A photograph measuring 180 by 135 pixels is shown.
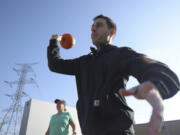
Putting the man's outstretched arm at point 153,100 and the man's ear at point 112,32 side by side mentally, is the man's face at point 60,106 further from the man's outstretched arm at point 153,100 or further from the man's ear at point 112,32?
the man's outstretched arm at point 153,100

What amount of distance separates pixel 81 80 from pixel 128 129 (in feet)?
1.87

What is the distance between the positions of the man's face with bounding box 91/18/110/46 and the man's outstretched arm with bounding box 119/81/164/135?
0.99 metres

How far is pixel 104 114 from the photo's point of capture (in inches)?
Answer: 45.2

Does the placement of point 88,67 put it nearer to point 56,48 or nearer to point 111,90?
point 111,90

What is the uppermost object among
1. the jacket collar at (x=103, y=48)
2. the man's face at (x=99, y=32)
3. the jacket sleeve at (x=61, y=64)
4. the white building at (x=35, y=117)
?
the man's face at (x=99, y=32)

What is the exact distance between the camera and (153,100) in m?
Result: 0.59

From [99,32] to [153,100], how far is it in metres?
1.07

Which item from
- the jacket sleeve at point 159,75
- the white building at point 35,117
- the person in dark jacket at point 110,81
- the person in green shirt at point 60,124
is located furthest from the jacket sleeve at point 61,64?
the white building at point 35,117

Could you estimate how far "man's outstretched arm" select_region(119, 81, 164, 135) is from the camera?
572 mm

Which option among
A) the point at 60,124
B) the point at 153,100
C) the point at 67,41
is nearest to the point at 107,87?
the point at 153,100

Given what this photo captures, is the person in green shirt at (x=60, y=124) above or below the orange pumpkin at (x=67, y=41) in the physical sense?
below

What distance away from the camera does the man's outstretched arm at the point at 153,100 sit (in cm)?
57

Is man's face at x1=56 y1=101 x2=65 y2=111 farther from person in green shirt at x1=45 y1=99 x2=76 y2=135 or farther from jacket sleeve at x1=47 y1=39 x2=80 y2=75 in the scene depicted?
jacket sleeve at x1=47 y1=39 x2=80 y2=75

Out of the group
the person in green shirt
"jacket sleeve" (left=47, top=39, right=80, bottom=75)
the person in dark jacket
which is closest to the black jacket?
the person in dark jacket
